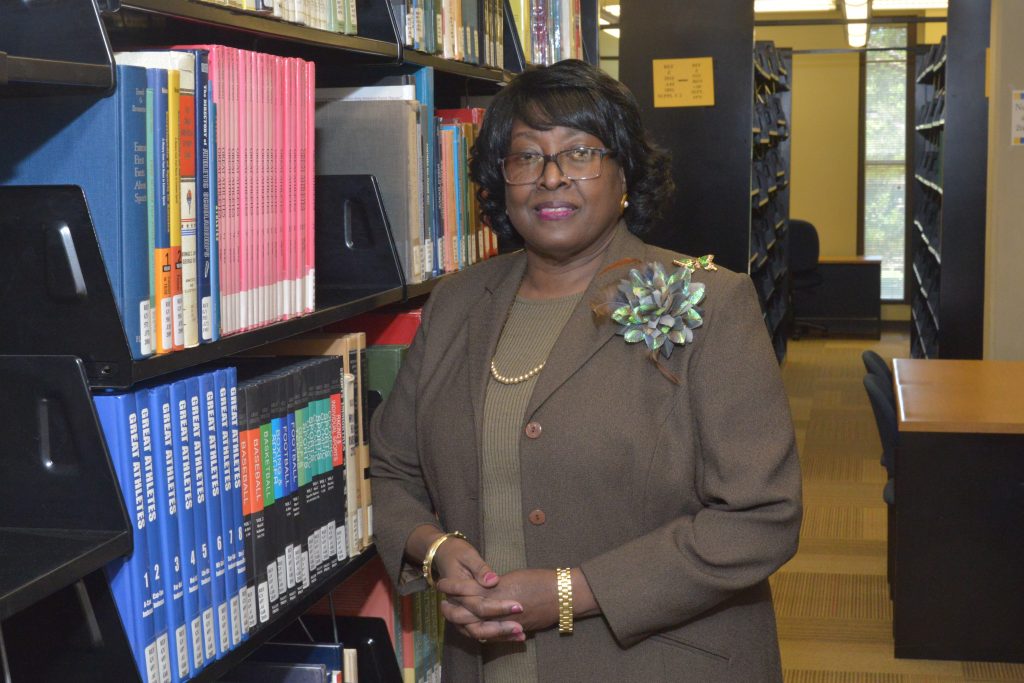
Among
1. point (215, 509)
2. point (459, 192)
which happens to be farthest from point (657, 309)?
point (459, 192)

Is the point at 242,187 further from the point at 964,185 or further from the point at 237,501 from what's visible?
the point at 964,185

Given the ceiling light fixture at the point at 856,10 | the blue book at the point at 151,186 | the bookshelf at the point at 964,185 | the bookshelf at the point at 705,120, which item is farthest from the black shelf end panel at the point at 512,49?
the ceiling light fixture at the point at 856,10

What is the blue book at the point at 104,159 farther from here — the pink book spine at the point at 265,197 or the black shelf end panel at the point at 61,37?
the pink book spine at the point at 265,197

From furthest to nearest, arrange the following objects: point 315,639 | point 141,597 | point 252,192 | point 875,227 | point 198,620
Result: 1. point 875,227
2. point 315,639
3. point 252,192
4. point 198,620
5. point 141,597

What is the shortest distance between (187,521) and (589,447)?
0.56 meters

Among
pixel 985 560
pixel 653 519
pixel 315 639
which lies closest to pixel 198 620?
pixel 653 519

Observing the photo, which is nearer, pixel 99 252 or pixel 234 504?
pixel 99 252

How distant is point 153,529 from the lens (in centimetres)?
133

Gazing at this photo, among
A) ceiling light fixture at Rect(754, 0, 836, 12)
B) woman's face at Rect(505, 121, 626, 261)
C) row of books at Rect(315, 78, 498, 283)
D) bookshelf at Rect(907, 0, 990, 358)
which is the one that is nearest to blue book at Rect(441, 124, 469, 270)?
row of books at Rect(315, 78, 498, 283)

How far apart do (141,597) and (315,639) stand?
0.92 meters

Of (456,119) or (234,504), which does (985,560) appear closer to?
(456,119)

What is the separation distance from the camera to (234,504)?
5.02ft

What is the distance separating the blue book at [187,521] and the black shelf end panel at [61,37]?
1.23 feet

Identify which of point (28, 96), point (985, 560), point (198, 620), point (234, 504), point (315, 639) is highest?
point (28, 96)
